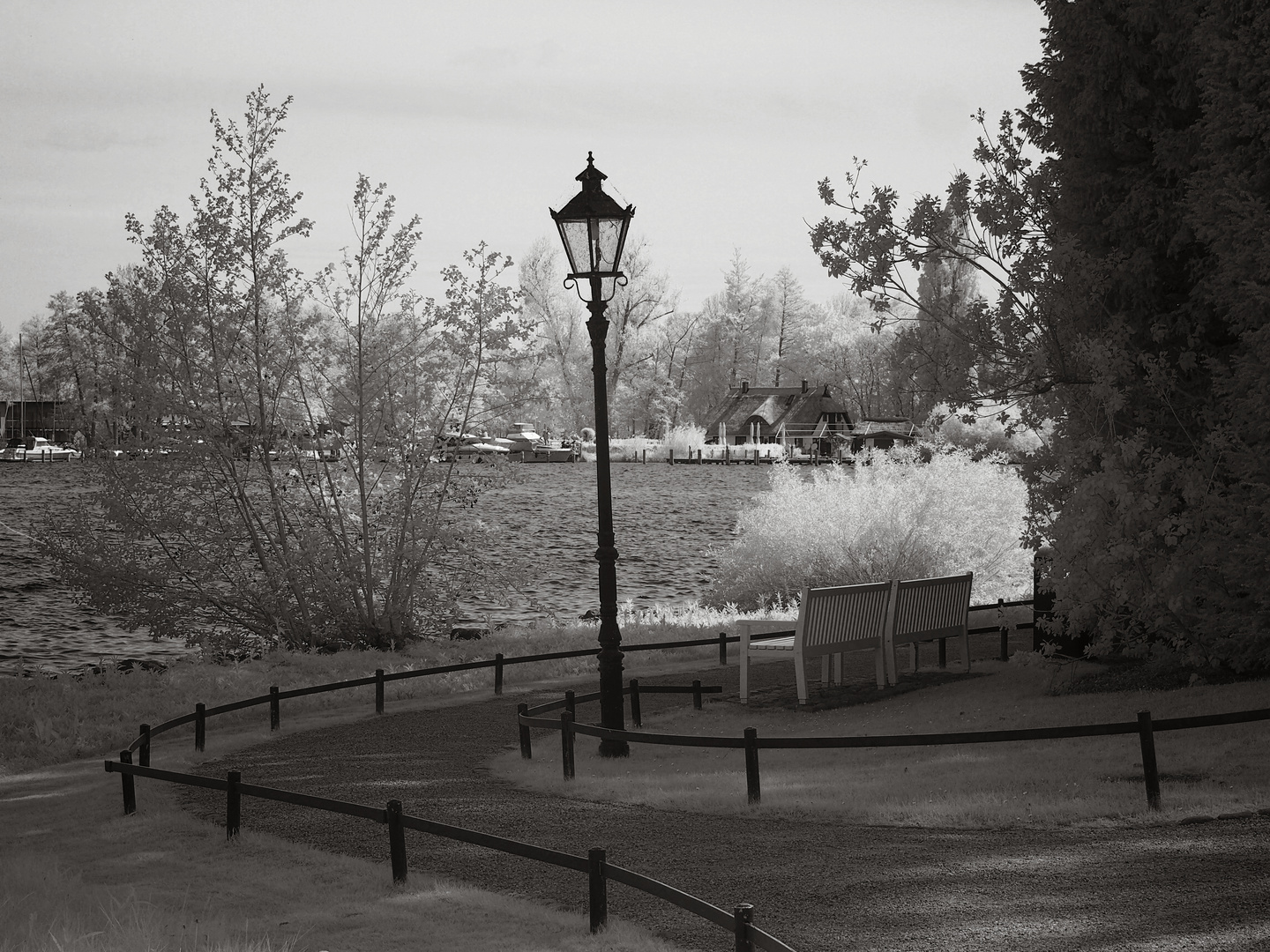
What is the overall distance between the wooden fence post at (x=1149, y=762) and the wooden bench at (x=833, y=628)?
16.3 ft

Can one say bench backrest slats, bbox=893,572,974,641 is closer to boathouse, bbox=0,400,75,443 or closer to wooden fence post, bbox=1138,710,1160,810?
wooden fence post, bbox=1138,710,1160,810

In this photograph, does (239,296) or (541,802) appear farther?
(239,296)

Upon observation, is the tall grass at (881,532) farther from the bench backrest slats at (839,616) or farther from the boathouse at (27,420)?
the boathouse at (27,420)

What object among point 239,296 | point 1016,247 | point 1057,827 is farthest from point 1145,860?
point 239,296

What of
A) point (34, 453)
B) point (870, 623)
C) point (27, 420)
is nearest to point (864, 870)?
point (870, 623)

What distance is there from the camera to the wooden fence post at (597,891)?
5.34 metres

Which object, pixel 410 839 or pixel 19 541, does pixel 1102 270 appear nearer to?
pixel 410 839

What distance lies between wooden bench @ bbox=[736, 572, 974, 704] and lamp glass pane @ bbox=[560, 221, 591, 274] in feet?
12.6

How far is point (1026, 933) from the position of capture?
17.5ft

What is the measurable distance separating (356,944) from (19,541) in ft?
131

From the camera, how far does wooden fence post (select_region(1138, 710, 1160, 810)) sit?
23.1 feet

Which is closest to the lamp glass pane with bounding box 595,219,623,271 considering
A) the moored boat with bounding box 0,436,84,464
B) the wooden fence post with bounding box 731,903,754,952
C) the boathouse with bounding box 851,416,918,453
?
the wooden fence post with bounding box 731,903,754,952

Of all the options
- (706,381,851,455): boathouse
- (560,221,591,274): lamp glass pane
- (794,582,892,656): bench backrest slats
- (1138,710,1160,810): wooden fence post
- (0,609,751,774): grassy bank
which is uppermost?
(706,381,851,455): boathouse

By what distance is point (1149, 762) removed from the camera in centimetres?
710
